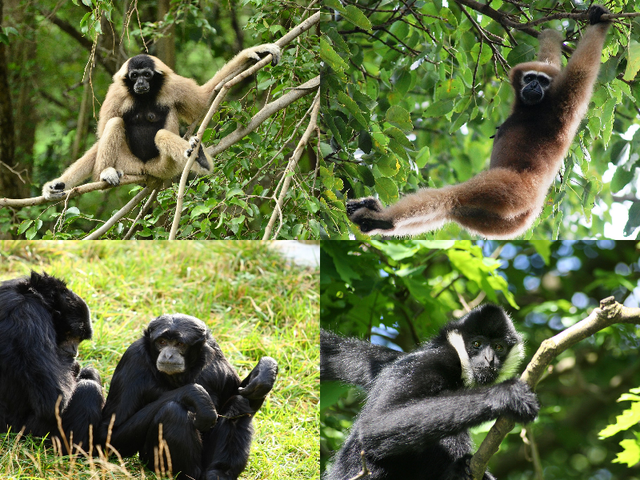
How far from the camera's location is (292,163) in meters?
4.74

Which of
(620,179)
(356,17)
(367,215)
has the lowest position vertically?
(620,179)

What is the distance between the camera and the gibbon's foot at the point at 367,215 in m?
3.82

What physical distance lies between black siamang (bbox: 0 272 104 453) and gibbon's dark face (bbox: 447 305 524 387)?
2143mm

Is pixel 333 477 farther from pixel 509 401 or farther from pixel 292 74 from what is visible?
pixel 292 74

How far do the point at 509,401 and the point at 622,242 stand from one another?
105 inches

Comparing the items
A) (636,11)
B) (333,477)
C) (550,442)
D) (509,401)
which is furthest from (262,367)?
(636,11)

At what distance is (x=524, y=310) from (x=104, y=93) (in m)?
4.17

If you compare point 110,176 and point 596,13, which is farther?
point 110,176

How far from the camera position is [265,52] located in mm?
5211

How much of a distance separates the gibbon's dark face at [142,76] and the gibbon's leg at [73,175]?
630 millimetres

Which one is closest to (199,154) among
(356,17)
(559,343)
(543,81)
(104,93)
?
(104,93)

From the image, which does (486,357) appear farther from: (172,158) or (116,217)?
(172,158)

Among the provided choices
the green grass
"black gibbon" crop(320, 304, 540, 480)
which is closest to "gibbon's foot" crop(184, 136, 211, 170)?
the green grass

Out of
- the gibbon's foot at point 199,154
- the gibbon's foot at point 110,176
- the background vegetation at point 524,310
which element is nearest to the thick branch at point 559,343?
the background vegetation at point 524,310
